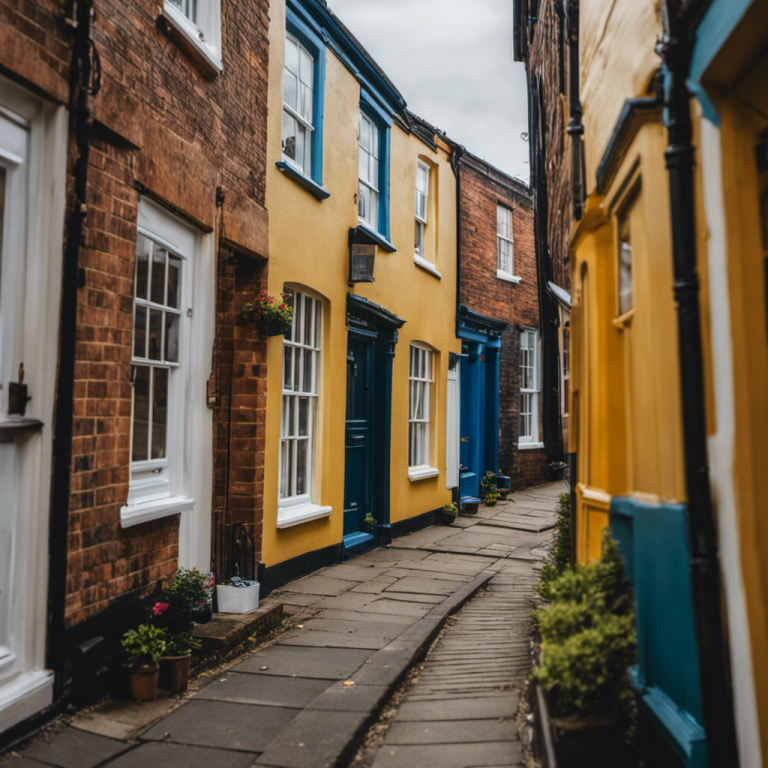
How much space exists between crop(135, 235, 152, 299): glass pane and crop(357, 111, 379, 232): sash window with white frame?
4544 mm

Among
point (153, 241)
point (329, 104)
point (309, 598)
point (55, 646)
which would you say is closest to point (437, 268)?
point (329, 104)

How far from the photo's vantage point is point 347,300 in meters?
8.66

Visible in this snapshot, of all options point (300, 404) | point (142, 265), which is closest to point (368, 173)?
point (300, 404)

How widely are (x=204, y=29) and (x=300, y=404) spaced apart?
339 centimetres

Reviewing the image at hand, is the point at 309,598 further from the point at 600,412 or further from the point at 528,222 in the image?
the point at 528,222

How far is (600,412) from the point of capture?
412cm

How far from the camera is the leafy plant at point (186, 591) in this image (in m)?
4.89

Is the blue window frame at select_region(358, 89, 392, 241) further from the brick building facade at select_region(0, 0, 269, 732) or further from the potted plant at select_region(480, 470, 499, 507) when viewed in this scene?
the potted plant at select_region(480, 470, 499, 507)

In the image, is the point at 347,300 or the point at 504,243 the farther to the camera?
the point at 504,243

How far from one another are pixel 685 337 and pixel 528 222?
45.7ft

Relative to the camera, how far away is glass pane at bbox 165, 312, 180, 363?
5.46m

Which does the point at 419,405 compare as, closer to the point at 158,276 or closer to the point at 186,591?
the point at 158,276

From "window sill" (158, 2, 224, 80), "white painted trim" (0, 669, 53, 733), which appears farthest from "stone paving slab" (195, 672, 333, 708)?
"window sill" (158, 2, 224, 80)

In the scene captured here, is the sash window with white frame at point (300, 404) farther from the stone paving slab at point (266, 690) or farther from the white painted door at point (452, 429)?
the white painted door at point (452, 429)
